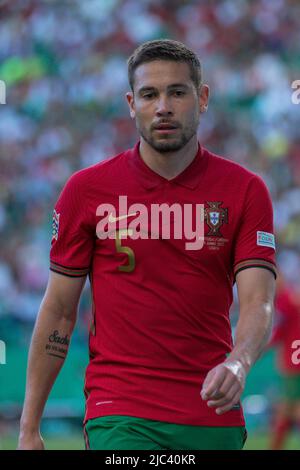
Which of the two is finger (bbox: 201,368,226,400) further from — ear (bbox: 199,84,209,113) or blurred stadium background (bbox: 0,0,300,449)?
blurred stadium background (bbox: 0,0,300,449)

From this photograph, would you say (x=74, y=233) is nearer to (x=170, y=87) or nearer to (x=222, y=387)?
(x=170, y=87)

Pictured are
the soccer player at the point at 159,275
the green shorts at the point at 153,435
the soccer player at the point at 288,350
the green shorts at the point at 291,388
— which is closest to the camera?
the green shorts at the point at 153,435

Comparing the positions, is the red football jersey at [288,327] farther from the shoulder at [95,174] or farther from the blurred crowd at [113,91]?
the shoulder at [95,174]

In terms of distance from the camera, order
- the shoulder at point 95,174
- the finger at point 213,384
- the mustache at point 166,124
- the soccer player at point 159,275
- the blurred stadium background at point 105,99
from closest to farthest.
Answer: the finger at point 213,384
the soccer player at point 159,275
the mustache at point 166,124
the shoulder at point 95,174
the blurred stadium background at point 105,99

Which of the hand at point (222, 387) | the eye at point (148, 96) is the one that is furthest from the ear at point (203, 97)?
the hand at point (222, 387)

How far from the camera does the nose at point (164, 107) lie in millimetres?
3881

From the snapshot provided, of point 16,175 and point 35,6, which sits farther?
point 35,6

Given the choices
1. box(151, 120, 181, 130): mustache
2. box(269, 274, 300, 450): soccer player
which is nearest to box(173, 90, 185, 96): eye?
box(151, 120, 181, 130): mustache

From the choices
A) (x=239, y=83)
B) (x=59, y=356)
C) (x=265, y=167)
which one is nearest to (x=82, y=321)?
(x=265, y=167)

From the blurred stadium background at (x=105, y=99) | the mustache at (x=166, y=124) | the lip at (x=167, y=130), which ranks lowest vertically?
the lip at (x=167, y=130)

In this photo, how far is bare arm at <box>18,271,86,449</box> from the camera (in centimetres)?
394

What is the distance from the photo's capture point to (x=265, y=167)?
48.0 ft
